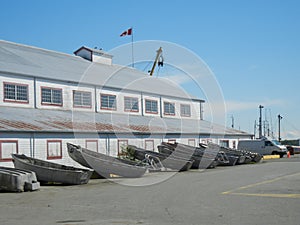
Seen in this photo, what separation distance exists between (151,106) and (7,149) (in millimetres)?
22808

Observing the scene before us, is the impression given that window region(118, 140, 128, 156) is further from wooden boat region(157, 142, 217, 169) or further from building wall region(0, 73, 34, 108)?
building wall region(0, 73, 34, 108)

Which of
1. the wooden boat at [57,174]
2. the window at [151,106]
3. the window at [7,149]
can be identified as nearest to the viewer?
the wooden boat at [57,174]

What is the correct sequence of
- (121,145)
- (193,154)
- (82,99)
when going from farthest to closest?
(82,99)
(193,154)
(121,145)

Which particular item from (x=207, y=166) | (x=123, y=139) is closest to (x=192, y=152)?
(x=207, y=166)

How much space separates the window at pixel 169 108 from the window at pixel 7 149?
24477mm

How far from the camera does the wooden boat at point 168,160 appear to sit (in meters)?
32.2

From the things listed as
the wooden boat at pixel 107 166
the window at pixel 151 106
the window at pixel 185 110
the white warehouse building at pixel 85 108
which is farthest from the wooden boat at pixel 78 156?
the window at pixel 185 110

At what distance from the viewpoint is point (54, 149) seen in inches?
1154

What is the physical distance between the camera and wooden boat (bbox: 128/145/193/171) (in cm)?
3222

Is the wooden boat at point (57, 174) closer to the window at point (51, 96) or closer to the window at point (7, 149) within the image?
the window at point (7, 149)

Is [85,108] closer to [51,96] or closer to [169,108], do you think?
[51,96]

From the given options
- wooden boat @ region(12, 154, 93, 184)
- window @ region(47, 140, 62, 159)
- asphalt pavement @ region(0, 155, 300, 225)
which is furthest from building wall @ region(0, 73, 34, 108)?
asphalt pavement @ region(0, 155, 300, 225)

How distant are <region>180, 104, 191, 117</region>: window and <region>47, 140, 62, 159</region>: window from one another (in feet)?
79.4

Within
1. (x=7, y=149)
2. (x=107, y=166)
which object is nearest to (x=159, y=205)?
(x=107, y=166)
